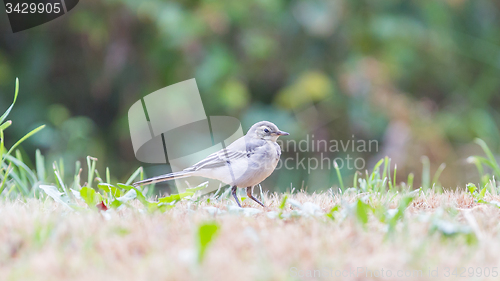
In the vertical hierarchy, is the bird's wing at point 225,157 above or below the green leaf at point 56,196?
below

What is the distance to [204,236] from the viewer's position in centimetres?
182

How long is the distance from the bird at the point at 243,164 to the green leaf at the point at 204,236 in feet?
7.45

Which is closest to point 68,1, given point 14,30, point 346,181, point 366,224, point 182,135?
point 14,30

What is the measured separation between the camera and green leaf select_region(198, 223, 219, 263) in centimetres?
178

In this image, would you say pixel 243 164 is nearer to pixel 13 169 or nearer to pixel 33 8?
pixel 13 169

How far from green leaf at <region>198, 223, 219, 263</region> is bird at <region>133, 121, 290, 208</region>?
227cm

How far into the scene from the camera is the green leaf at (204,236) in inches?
69.9

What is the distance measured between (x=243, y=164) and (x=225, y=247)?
2.50 m
